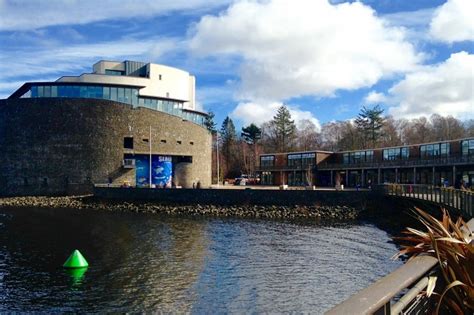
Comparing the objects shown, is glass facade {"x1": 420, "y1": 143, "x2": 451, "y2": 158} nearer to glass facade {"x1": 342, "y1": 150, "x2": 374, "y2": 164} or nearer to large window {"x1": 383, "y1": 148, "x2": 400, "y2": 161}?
large window {"x1": 383, "y1": 148, "x2": 400, "y2": 161}

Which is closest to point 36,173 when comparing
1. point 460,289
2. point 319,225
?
point 319,225

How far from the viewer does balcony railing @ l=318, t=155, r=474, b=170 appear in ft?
159

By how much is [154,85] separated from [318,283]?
202 feet

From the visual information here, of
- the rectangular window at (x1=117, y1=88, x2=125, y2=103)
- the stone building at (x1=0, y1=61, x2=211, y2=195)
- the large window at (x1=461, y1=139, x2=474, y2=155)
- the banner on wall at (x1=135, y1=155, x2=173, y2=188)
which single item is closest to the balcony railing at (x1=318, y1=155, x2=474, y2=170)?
the large window at (x1=461, y1=139, x2=474, y2=155)

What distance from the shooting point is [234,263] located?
19.2 meters

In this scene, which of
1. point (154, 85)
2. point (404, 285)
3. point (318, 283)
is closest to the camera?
point (404, 285)

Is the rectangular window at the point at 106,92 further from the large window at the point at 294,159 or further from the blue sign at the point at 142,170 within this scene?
the large window at the point at 294,159

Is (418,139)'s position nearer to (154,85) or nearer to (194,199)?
(154,85)

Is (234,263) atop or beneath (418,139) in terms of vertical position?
beneath

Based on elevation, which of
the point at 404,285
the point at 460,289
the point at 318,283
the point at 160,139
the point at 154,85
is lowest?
the point at 318,283

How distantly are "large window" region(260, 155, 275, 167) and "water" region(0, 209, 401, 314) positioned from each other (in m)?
47.3

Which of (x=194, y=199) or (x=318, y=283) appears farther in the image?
(x=194, y=199)

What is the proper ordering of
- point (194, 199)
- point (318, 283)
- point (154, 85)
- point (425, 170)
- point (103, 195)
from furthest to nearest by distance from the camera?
1. point (154, 85)
2. point (425, 170)
3. point (103, 195)
4. point (194, 199)
5. point (318, 283)

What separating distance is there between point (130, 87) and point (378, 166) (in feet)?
127
